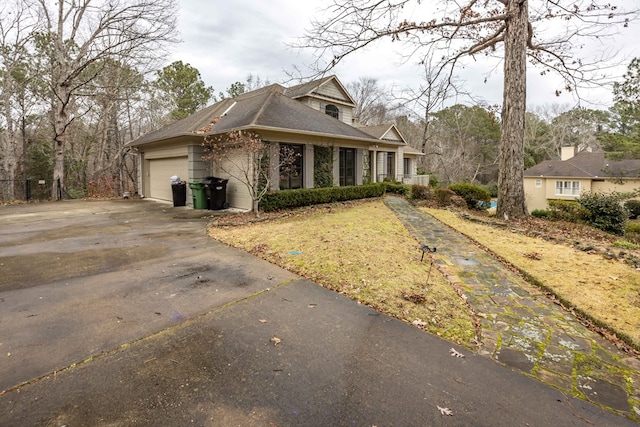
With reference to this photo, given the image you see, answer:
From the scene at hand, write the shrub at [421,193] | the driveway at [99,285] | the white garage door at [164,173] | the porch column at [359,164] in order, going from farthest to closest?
the porch column at [359,164], the shrub at [421,193], the white garage door at [164,173], the driveway at [99,285]

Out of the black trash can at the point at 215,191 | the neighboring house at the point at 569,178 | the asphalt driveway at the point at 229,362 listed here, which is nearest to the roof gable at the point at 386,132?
the black trash can at the point at 215,191

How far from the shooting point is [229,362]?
2.53 meters

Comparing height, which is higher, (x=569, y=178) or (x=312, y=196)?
(x=569, y=178)

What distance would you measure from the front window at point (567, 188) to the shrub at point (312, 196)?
20.8m

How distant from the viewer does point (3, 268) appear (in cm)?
470

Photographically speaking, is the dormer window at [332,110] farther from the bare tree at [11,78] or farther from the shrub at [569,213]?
the bare tree at [11,78]

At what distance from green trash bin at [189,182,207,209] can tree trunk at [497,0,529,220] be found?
9.97 metres

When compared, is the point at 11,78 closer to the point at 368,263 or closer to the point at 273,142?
the point at 273,142

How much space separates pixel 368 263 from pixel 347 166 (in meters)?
10.1

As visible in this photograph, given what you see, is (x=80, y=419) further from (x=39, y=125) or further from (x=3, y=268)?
(x=39, y=125)

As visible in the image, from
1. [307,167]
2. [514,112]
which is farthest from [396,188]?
[514,112]

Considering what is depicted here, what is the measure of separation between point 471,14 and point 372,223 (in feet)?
25.6

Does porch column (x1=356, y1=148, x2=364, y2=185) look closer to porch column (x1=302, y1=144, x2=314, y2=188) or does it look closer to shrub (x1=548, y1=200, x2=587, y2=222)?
porch column (x1=302, y1=144, x2=314, y2=188)

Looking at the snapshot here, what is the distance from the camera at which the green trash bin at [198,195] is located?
11117 millimetres
